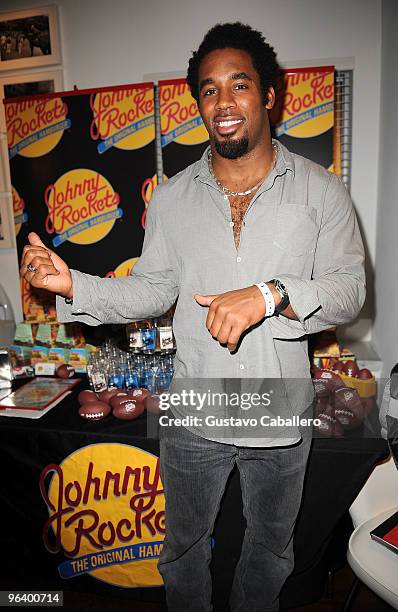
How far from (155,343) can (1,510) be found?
95 cm

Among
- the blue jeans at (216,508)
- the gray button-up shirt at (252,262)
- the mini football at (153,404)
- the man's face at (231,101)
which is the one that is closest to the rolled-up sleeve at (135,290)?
the gray button-up shirt at (252,262)

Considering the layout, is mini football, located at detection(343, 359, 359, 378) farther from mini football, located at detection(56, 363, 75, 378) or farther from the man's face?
mini football, located at detection(56, 363, 75, 378)

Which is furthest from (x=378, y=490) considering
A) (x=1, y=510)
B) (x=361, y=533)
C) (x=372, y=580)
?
(x=1, y=510)

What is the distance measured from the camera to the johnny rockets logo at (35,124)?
2.45 meters

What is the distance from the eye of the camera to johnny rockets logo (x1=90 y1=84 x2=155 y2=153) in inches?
92.4

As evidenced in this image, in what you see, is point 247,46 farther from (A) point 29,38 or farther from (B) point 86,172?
(A) point 29,38

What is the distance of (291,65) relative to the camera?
2.42 m

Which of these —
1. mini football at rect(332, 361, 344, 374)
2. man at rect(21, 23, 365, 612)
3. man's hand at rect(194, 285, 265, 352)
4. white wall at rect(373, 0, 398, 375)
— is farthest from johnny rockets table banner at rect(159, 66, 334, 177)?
man's hand at rect(194, 285, 265, 352)

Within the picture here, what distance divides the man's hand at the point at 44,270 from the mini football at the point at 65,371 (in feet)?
3.73

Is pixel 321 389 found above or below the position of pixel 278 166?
below

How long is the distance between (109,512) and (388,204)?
1.92m

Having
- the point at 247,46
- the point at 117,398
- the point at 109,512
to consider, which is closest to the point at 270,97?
the point at 247,46

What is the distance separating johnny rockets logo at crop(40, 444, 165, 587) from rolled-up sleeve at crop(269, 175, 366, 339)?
84 cm

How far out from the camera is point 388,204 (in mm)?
2205
